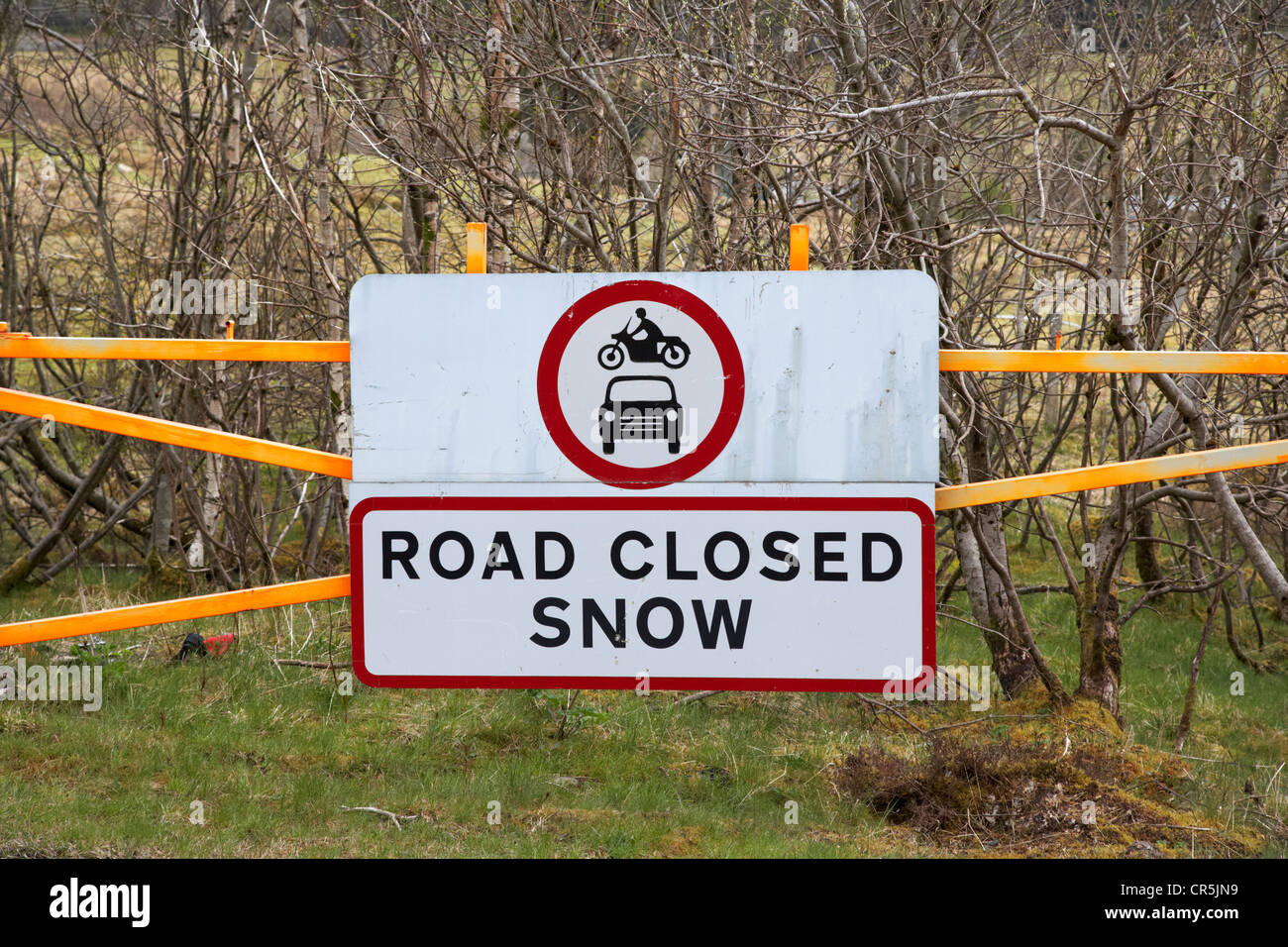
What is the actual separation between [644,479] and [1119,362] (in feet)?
3.67

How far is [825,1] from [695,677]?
13.9 feet

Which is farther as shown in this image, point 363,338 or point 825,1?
point 825,1

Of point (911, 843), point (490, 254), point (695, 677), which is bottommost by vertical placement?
point (911, 843)

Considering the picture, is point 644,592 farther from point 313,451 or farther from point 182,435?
point 182,435

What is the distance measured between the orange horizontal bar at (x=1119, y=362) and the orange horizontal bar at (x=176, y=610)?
1.54 meters

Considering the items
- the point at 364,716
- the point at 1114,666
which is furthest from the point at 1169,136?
the point at 364,716

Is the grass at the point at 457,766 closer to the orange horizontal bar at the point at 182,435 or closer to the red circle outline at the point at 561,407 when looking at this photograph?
the orange horizontal bar at the point at 182,435

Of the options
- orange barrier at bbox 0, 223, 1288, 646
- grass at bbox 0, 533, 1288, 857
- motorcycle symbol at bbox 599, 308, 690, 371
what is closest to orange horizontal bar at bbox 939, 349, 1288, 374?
orange barrier at bbox 0, 223, 1288, 646

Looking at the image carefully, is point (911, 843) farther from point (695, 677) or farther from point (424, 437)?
point (424, 437)

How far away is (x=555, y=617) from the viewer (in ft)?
8.54

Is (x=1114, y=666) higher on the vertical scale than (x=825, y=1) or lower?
lower

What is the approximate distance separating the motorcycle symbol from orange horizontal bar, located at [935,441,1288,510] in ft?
2.17

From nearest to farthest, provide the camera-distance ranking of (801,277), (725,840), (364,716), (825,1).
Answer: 1. (801,277)
2. (725,840)
3. (364,716)
4. (825,1)

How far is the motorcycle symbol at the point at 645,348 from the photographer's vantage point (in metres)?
2.54
